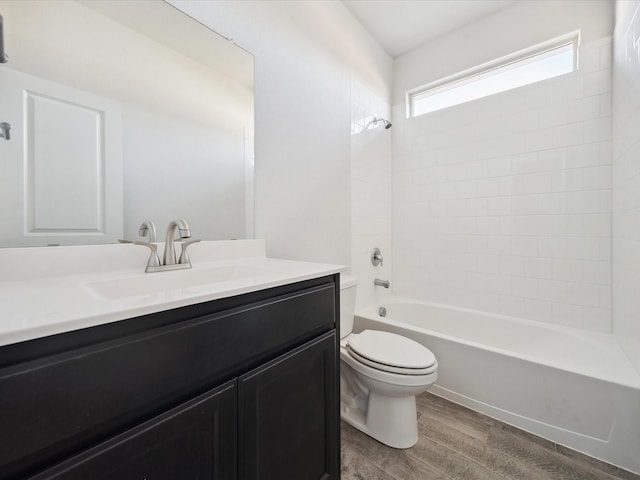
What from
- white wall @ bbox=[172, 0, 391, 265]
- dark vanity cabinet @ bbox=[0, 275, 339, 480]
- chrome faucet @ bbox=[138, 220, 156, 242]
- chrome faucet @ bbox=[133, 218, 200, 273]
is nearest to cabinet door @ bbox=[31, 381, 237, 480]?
dark vanity cabinet @ bbox=[0, 275, 339, 480]

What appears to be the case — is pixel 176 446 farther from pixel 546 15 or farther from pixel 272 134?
pixel 546 15

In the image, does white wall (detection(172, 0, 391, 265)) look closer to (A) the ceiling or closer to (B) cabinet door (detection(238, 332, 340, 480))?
(A) the ceiling

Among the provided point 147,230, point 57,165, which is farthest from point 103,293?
point 57,165

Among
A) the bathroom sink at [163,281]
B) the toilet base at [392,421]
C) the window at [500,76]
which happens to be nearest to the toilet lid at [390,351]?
the toilet base at [392,421]

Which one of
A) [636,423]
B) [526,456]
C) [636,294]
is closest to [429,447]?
[526,456]

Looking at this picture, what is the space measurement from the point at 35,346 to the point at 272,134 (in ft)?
4.40

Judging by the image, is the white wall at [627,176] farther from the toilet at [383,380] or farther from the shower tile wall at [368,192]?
the shower tile wall at [368,192]

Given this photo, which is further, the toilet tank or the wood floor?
the toilet tank

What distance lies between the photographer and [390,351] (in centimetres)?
141

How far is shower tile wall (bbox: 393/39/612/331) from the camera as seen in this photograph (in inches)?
68.4

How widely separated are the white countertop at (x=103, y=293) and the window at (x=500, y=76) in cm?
212

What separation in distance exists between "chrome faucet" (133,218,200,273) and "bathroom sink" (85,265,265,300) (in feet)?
0.14

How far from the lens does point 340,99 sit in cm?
197

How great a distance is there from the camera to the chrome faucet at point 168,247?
0.94m
